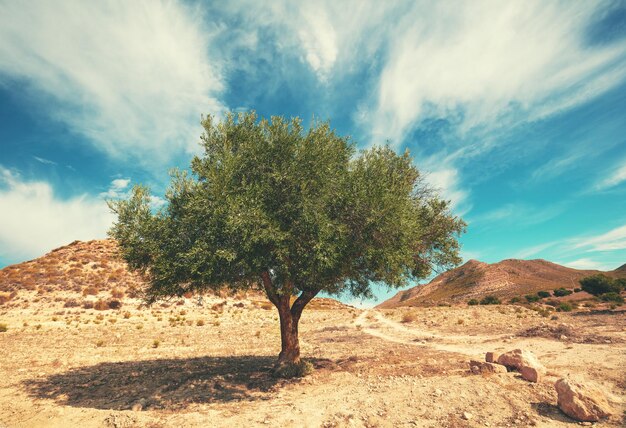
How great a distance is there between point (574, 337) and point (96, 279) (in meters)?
79.2

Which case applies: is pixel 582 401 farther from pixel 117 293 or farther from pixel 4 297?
pixel 4 297

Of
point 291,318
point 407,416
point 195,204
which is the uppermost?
point 195,204

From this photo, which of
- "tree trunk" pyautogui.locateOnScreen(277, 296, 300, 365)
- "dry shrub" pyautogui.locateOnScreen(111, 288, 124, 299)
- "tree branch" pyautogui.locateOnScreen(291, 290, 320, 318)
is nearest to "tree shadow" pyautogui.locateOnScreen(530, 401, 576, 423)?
"tree branch" pyautogui.locateOnScreen(291, 290, 320, 318)

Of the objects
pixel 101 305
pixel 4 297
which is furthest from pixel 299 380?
pixel 4 297

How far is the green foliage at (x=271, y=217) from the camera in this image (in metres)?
16.1

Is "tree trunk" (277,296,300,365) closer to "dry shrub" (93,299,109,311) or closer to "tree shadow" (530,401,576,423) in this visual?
"tree shadow" (530,401,576,423)

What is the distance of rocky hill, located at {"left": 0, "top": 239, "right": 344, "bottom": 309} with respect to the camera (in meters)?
60.3

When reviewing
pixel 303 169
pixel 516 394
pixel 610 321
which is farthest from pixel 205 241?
pixel 610 321

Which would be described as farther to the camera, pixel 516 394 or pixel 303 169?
pixel 303 169

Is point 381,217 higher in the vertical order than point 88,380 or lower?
higher

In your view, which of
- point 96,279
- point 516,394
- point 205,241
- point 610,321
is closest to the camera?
point 516,394

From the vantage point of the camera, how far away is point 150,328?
147 ft

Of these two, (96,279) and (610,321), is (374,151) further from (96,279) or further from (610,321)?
(96,279)

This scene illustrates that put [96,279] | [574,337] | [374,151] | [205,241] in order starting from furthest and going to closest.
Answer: [96,279] → [574,337] → [374,151] → [205,241]
